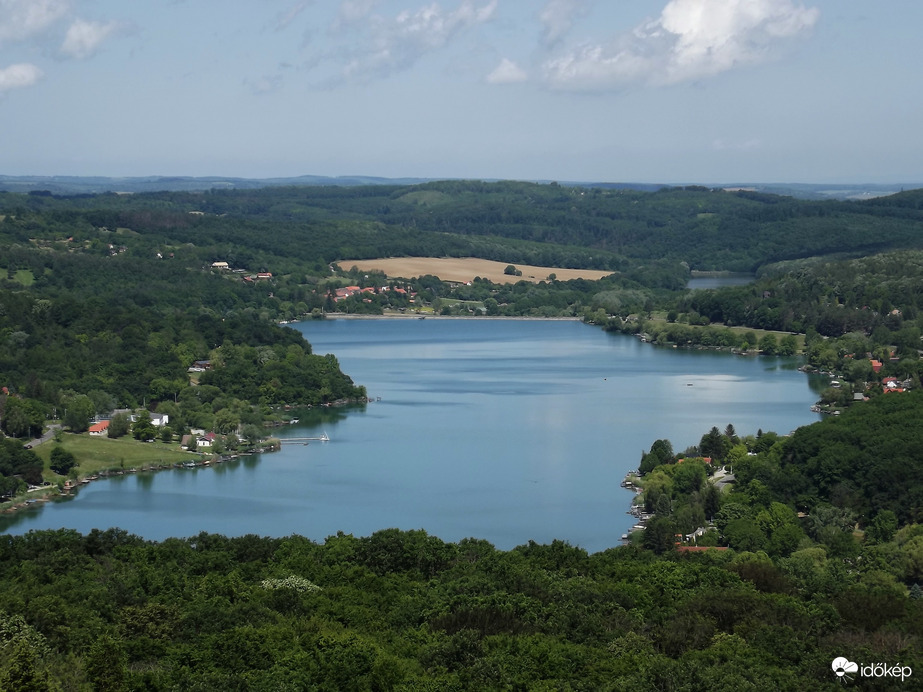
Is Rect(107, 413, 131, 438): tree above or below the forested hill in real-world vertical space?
below

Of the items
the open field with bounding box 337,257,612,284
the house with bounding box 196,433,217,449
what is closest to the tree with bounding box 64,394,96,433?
the house with bounding box 196,433,217,449

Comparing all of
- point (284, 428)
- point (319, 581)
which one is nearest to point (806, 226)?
point (284, 428)

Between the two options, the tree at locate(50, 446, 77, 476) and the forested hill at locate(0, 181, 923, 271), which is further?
the forested hill at locate(0, 181, 923, 271)

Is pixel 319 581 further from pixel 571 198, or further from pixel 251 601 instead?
pixel 571 198

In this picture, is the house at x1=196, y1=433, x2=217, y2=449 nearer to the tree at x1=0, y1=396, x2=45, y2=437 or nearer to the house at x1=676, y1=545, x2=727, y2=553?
the tree at x1=0, y1=396, x2=45, y2=437

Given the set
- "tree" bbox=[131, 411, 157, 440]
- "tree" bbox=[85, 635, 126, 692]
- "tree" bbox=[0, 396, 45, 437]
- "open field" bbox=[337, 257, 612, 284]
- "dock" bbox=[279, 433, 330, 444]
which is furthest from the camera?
"open field" bbox=[337, 257, 612, 284]

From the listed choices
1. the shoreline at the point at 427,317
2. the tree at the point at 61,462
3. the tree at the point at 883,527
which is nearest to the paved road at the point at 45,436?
the tree at the point at 61,462
